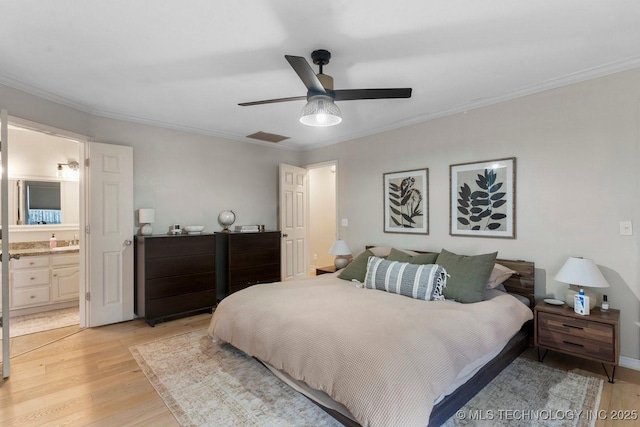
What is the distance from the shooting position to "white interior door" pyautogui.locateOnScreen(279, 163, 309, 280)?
5160 millimetres

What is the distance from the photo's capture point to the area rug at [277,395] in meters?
1.94

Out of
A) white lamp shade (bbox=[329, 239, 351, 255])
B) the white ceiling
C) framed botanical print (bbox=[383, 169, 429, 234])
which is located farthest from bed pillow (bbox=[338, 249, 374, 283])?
the white ceiling

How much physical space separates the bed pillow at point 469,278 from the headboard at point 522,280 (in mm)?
418

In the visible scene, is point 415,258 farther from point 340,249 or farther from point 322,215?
point 322,215

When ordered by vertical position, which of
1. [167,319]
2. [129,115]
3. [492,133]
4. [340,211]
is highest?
[129,115]

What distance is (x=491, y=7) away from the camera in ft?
6.01

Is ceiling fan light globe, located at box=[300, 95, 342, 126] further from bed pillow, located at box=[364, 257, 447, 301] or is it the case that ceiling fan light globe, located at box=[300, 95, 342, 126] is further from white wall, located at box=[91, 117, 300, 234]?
white wall, located at box=[91, 117, 300, 234]

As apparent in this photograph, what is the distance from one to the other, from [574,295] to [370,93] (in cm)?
234

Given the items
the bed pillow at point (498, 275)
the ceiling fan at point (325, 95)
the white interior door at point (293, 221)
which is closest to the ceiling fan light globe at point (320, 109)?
the ceiling fan at point (325, 95)

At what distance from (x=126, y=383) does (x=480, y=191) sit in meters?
3.69

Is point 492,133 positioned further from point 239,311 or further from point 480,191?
point 239,311

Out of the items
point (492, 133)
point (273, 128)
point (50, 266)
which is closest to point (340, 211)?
point (273, 128)

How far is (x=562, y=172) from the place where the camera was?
2.85 m

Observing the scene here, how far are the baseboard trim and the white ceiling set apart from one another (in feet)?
7.80
